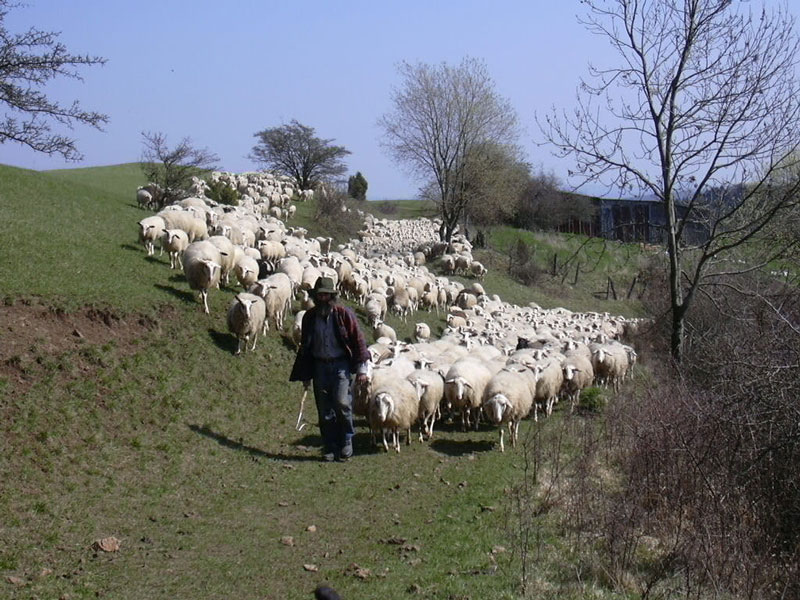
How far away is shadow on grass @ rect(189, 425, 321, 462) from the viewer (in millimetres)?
9912

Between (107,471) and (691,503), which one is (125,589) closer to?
(107,471)

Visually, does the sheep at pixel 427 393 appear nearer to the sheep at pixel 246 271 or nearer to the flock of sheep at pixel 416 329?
the flock of sheep at pixel 416 329

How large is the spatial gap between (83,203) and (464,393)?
540 inches

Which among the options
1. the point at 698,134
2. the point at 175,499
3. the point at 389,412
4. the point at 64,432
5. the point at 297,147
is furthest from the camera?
the point at 297,147

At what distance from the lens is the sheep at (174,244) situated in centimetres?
1625

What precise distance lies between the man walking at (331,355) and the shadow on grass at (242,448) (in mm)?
337

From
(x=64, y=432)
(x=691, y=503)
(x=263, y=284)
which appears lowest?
(x=691, y=503)

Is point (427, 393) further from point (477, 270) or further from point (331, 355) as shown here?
point (477, 270)

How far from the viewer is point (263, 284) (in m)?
15.0

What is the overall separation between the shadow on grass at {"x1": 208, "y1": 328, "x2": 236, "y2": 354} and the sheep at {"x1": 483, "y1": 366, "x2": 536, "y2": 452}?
450 centimetres

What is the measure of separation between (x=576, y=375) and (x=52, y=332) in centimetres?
996

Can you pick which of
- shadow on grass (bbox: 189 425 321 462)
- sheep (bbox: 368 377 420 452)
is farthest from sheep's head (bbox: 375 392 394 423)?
shadow on grass (bbox: 189 425 321 462)

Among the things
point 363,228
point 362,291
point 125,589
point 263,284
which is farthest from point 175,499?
point 363,228

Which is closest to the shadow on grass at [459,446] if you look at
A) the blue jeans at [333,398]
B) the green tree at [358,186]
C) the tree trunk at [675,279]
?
the blue jeans at [333,398]
